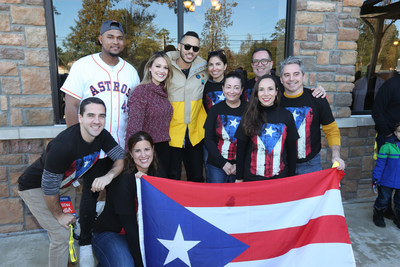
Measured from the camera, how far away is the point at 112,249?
2277 millimetres

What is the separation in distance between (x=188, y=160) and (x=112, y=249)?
129cm

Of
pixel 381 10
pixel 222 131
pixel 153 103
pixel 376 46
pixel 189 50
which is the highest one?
pixel 381 10

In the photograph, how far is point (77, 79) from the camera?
9.00 ft

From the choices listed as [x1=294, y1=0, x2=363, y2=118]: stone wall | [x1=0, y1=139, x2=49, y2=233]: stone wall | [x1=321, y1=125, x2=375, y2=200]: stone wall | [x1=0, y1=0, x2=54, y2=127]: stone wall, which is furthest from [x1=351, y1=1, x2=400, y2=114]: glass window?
[x1=0, y1=139, x2=49, y2=233]: stone wall

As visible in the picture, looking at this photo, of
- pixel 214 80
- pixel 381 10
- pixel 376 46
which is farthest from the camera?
pixel 376 46

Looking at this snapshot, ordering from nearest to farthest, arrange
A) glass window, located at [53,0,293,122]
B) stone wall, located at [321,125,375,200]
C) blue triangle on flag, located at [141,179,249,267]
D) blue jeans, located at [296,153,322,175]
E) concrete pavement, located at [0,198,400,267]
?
blue triangle on flag, located at [141,179,249,267], blue jeans, located at [296,153,322,175], concrete pavement, located at [0,198,400,267], glass window, located at [53,0,293,122], stone wall, located at [321,125,375,200]

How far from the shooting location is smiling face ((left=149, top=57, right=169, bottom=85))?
112 inches

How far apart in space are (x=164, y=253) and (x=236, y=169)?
0.91m

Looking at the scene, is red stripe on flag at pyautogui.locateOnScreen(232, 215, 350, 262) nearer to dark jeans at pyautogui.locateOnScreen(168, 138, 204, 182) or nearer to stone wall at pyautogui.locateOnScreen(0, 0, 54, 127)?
dark jeans at pyautogui.locateOnScreen(168, 138, 204, 182)

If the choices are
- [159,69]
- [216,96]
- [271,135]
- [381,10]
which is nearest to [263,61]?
[216,96]

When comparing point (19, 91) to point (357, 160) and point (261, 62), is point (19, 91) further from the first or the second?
point (357, 160)

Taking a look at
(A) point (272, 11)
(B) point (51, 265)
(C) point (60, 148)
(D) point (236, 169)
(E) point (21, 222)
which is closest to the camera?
(C) point (60, 148)

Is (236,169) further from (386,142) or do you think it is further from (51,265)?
(386,142)

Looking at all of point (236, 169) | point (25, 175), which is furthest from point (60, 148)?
point (236, 169)
